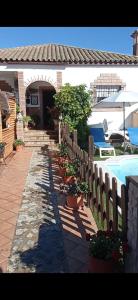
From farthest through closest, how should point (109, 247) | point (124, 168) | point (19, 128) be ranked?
point (19, 128) < point (124, 168) < point (109, 247)

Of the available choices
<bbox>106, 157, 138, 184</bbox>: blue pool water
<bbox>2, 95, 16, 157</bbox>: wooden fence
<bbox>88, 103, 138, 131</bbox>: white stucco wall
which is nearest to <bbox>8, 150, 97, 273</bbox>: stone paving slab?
<bbox>106, 157, 138, 184</bbox>: blue pool water

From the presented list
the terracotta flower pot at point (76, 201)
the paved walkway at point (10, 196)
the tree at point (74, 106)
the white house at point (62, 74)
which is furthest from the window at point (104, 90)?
the terracotta flower pot at point (76, 201)

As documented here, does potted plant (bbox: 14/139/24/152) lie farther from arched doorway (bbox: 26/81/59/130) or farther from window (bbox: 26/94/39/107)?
window (bbox: 26/94/39/107)

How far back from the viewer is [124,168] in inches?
402

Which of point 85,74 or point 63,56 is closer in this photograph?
point 85,74

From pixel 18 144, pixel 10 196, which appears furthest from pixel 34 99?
pixel 10 196

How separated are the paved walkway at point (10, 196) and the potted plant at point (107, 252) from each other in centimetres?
Answer: 132

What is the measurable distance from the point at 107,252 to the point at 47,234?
5.88 feet

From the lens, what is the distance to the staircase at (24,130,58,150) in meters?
14.7

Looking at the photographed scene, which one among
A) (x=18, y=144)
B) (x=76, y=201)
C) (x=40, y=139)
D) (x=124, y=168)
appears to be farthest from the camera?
(x=40, y=139)

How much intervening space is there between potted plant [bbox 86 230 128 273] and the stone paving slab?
58cm

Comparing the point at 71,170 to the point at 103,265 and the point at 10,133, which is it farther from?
the point at 10,133

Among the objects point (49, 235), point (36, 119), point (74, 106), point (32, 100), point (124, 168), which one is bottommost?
point (49, 235)
